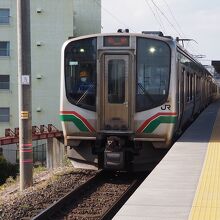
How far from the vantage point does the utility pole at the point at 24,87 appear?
1120 centimetres

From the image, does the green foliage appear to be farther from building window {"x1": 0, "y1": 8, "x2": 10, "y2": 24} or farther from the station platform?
the station platform

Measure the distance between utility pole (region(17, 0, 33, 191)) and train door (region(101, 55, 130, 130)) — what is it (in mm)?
1588

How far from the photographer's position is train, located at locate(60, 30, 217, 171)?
435 inches

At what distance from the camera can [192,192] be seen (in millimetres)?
6969

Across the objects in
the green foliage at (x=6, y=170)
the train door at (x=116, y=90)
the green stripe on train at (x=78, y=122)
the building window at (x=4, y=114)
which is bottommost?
the green foliage at (x=6, y=170)

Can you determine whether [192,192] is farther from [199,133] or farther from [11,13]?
[11,13]

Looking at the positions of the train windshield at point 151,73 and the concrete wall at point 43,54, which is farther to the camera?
the concrete wall at point 43,54

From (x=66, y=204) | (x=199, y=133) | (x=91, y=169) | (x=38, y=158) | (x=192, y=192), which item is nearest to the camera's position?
(x=192, y=192)

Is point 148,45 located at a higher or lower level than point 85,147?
higher

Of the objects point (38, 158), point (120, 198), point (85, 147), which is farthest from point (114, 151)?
point (38, 158)

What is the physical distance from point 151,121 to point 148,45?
154 centimetres

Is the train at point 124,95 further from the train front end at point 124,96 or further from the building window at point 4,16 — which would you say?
the building window at point 4,16

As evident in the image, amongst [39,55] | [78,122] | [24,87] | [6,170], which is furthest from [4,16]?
[78,122]

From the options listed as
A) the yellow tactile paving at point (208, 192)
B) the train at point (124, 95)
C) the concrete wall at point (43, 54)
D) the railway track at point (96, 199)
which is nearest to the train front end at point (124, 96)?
the train at point (124, 95)
